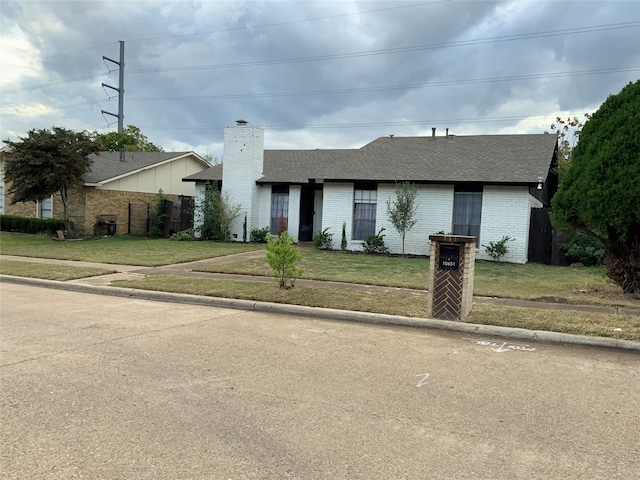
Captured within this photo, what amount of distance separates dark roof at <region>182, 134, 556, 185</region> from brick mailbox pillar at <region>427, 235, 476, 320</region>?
10529 millimetres

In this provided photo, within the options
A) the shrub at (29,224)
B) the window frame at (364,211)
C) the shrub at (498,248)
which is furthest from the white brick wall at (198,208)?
the shrub at (498,248)

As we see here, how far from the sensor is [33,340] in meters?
6.50

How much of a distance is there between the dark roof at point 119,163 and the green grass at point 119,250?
143 inches

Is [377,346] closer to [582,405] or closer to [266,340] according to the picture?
[266,340]

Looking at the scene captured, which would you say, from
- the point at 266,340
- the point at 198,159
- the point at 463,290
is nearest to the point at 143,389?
the point at 266,340

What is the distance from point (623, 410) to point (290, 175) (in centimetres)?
2040

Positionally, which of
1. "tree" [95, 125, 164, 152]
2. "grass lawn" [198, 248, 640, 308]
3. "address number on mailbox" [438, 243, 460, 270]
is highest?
"tree" [95, 125, 164, 152]

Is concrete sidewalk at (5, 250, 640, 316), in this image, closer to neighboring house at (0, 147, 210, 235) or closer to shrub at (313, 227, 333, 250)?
shrub at (313, 227, 333, 250)

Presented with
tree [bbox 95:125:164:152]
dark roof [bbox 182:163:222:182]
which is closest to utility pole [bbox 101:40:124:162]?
tree [bbox 95:125:164:152]

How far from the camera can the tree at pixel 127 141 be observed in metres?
50.4

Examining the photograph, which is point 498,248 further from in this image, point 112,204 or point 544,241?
point 112,204

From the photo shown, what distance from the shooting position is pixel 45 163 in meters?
22.3

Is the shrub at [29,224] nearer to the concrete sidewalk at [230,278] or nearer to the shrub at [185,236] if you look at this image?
the shrub at [185,236]

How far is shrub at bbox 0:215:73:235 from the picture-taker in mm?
25422
